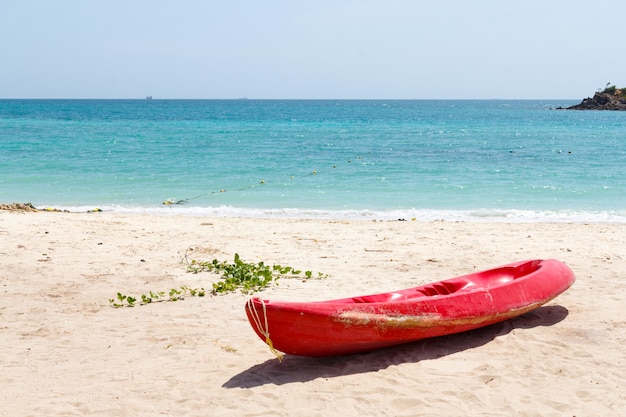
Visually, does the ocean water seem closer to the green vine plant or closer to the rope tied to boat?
the green vine plant

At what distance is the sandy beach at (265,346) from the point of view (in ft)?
15.1

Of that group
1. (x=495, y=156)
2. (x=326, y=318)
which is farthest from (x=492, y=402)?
(x=495, y=156)

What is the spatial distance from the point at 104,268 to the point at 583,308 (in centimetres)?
619

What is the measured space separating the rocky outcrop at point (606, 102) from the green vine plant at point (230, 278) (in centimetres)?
9299

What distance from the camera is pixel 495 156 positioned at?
2755 centimetres

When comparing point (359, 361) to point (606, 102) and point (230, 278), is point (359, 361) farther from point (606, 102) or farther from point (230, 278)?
point (606, 102)

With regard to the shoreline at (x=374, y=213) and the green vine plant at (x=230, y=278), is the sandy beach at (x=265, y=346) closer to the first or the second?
the green vine plant at (x=230, y=278)

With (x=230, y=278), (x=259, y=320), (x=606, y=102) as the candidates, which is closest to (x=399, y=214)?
(x=230, y=278)

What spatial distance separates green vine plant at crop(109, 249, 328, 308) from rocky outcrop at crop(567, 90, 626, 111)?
92992mm

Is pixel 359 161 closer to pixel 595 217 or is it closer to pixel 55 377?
pixel 595 217

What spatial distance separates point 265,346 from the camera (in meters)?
5.77

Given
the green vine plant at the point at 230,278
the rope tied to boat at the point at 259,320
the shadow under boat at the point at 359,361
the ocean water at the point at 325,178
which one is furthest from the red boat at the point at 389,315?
the ocean water at the point at 325,178

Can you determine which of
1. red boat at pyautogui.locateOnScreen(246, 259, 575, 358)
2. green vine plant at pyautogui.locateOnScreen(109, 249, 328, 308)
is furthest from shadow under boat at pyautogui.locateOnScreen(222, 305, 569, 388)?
green vine plant at pyautogui.locateOnScreen(109, 249, 328, 308)

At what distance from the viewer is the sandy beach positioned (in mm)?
4613
